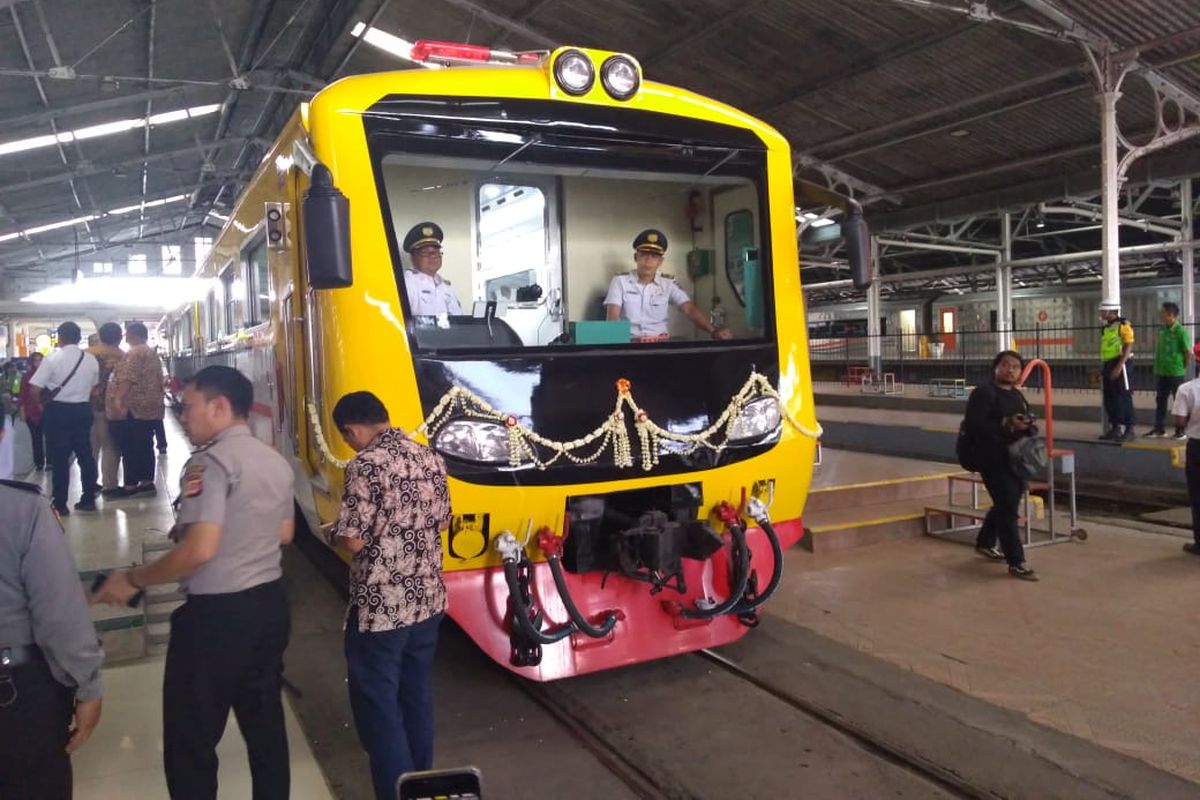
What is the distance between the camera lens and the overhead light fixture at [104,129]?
1533 centimetres

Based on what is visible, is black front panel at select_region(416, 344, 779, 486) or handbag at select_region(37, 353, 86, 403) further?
handbag at select_region(37, 353, 86, 403)

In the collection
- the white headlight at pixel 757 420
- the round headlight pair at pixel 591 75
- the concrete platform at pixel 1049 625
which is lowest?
the concrete platform at pixel 1049 625

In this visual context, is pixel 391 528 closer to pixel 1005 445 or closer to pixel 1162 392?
pixel 1005 445

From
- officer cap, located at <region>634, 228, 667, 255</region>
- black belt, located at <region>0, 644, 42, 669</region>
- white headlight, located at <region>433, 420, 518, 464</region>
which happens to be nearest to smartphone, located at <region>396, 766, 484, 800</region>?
black belt, located at <region>0, 644, 42, 669</region>

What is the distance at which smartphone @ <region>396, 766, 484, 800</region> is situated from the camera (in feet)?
7.88

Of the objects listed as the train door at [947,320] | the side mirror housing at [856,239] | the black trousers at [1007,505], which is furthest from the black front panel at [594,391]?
the train door at [947,320]

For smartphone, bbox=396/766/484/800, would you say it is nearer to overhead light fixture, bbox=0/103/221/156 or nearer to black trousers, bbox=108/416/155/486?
black trousers, bbox=108/416/155/486

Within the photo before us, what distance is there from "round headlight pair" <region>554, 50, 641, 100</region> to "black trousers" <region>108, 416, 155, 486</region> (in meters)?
5.79

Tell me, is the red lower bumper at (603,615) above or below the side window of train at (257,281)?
below

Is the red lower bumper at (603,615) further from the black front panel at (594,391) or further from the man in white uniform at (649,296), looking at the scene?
the man in white uniform at (649,296)

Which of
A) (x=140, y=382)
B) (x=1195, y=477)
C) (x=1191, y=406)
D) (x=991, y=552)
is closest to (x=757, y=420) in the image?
(x=991, y=552)

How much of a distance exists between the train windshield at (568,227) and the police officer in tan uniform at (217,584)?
46.4 inches

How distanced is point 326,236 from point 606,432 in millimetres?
1437

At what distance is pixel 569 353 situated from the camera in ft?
13.1
